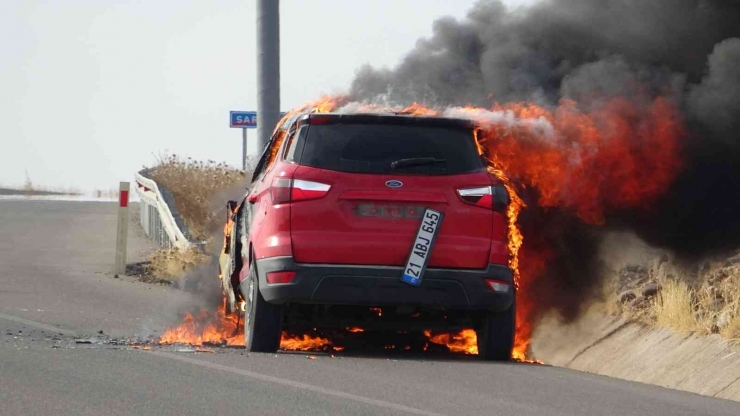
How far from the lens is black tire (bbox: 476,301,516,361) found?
36.8 feet

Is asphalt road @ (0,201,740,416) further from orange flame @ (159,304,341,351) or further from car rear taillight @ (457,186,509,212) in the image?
car rear taillight @ (457,186,509,212)

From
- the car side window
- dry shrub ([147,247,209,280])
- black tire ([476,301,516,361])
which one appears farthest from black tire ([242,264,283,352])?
dry shrub ([147,247,209,280])

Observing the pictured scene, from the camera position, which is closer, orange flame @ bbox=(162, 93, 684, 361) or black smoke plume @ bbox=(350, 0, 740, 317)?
orange flame @ bbox=(162, 93, 684, 361)

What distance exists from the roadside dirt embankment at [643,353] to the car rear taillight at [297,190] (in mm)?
3485

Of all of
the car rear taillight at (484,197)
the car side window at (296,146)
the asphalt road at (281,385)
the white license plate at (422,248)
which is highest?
the car side window at (296,146)

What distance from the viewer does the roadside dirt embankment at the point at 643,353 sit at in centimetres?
1161

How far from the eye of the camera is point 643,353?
12.9m

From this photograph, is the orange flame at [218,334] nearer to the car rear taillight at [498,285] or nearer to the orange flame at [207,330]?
the orange flame at [207,330]

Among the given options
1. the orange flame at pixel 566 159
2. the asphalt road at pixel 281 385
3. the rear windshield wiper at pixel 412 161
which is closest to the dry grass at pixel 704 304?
the orange flame at pixel 566 159

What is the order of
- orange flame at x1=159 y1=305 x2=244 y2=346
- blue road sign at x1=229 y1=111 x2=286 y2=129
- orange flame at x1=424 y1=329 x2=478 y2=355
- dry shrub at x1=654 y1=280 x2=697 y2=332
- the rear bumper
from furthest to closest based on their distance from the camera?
blue road sign at x1=229 y1=111 x2=286 y2=129, orange flame at x1=159 y1=305 x2=244 y2=346, dry shrub at x1=654 y1=280 x2=697 y2=332, orange flame at x1=424 y1=329 x2=478 y2=355, the rear bumper

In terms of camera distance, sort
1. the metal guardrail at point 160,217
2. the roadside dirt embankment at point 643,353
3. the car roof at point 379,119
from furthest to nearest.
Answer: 1. the metal guardrail at point 160,217
2. the roadside dirt embankment at point 643,353
3. the car roof at point 379,119

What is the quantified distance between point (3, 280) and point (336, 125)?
9.42 metres

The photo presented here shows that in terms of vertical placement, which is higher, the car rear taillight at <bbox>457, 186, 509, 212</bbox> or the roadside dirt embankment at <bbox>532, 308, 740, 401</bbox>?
the car rear taillight at <bbox>457, 186, 509, 212</bbox>

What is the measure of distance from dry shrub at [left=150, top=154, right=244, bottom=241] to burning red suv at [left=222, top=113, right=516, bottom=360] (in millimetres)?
12486
